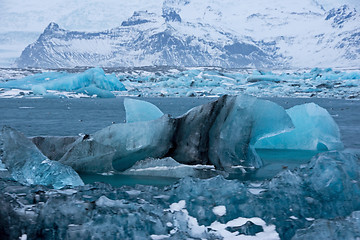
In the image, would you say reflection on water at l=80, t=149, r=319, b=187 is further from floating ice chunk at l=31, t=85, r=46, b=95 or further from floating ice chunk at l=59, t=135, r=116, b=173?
floating ice chunk at l=31, t=85, r=46, b=95

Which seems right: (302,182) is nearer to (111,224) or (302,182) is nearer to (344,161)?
(344,161)

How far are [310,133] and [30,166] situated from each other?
3.63 meters

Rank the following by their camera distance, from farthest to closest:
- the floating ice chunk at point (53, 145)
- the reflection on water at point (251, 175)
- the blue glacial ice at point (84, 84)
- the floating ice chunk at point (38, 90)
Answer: the blue glacial ice at point (84, 84) → the floating ice chunk at point (38, 90) → the floating ice chunk at point (53, 145) → the reflection on water at point (251, 175)

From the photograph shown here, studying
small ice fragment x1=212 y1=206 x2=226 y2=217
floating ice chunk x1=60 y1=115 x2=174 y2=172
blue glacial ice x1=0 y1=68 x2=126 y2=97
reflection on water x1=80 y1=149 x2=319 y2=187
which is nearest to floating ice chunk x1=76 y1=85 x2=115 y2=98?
blue glacial ice x1=0 y1=68 x2=126 y2=97

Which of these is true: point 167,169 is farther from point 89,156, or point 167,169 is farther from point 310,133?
point 310,133

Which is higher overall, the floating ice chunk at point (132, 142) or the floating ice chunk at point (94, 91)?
the floating ice chunk at point (132, 142)

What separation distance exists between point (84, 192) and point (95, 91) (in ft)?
75.3

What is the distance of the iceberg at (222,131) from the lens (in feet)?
15.7

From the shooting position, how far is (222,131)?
→ 481 cm

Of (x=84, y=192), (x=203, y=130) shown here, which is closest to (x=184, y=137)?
(x=203, y=130)

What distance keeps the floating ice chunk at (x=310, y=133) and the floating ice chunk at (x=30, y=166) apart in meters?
3.27

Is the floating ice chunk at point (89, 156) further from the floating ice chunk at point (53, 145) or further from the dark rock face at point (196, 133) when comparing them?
the dark rock face at point (196, 133)

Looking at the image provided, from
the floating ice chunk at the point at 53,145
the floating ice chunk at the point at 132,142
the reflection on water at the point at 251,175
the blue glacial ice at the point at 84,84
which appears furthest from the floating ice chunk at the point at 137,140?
the blue glacial ice at the point at 84,84

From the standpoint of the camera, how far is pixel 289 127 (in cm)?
502
